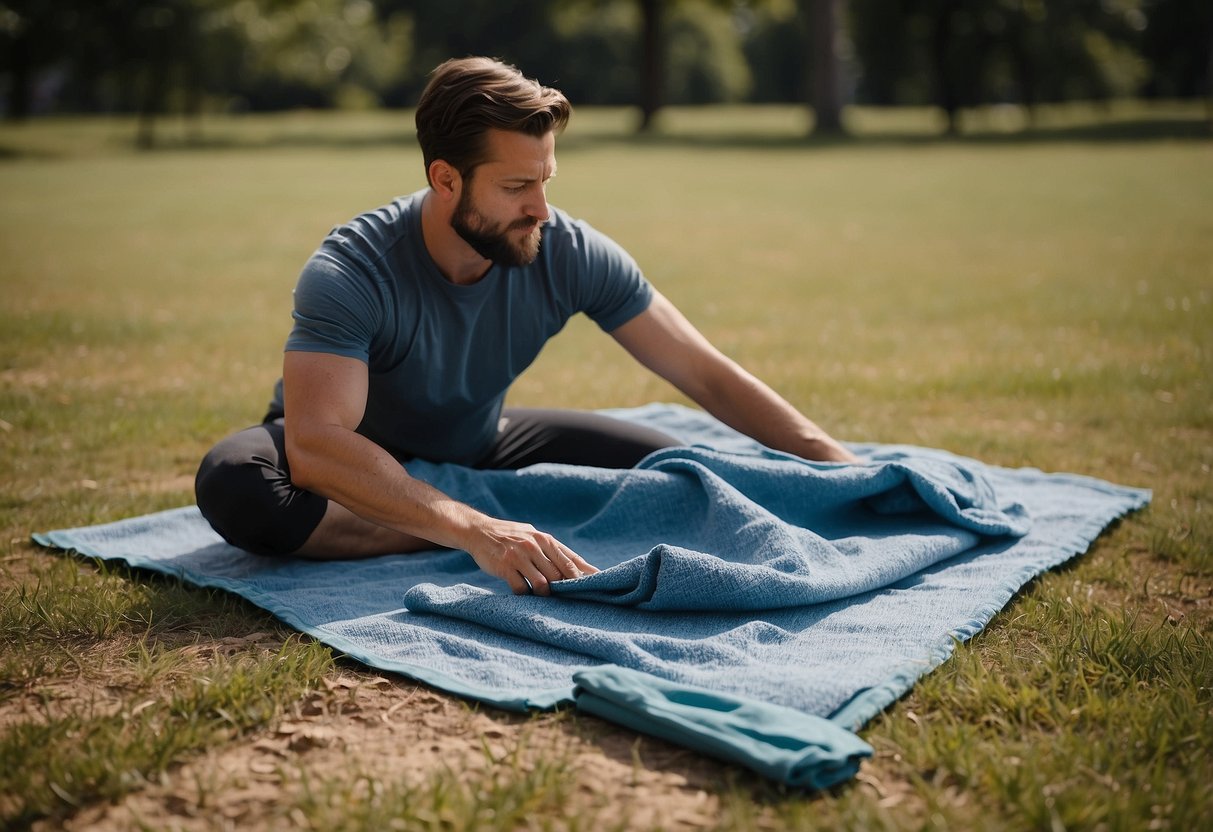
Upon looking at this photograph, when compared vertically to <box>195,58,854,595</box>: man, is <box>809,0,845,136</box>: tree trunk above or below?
above

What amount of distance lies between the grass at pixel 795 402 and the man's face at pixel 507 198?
4.57 feet

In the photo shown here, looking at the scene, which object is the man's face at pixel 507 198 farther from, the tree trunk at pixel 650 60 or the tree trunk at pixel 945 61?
the tree trunk at pixel 650 60

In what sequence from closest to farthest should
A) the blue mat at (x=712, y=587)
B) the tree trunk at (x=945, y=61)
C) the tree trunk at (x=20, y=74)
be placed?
the blue mat at (x=712, y=587)
the tree trunk at (x=20, y=74)
the tree trunk at (x=945, y=61)

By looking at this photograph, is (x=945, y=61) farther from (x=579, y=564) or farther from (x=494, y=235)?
(x=579, y=564)

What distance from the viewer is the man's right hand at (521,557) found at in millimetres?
3367

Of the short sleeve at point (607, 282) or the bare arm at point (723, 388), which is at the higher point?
the short sleeve at point (607, 282)

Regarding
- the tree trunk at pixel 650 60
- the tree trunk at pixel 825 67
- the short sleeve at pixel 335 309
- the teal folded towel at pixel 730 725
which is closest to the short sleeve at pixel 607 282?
the short sleeve at pixel 335 309

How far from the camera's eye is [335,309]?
365cm

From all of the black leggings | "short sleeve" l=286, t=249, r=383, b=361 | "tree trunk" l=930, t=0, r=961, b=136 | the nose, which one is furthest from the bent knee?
"tree trunk" l=930, t=0, r=961, b=136

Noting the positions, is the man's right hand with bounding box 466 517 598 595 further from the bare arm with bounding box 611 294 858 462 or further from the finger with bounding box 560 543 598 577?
the bare arm with bounding box 611 294 858 462

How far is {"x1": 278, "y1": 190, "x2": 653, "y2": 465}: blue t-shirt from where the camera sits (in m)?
3.72

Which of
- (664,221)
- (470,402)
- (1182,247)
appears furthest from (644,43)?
(470,402)

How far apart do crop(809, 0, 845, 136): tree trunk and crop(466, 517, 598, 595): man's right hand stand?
29938 millimetres

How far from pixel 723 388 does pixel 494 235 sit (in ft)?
3.52
